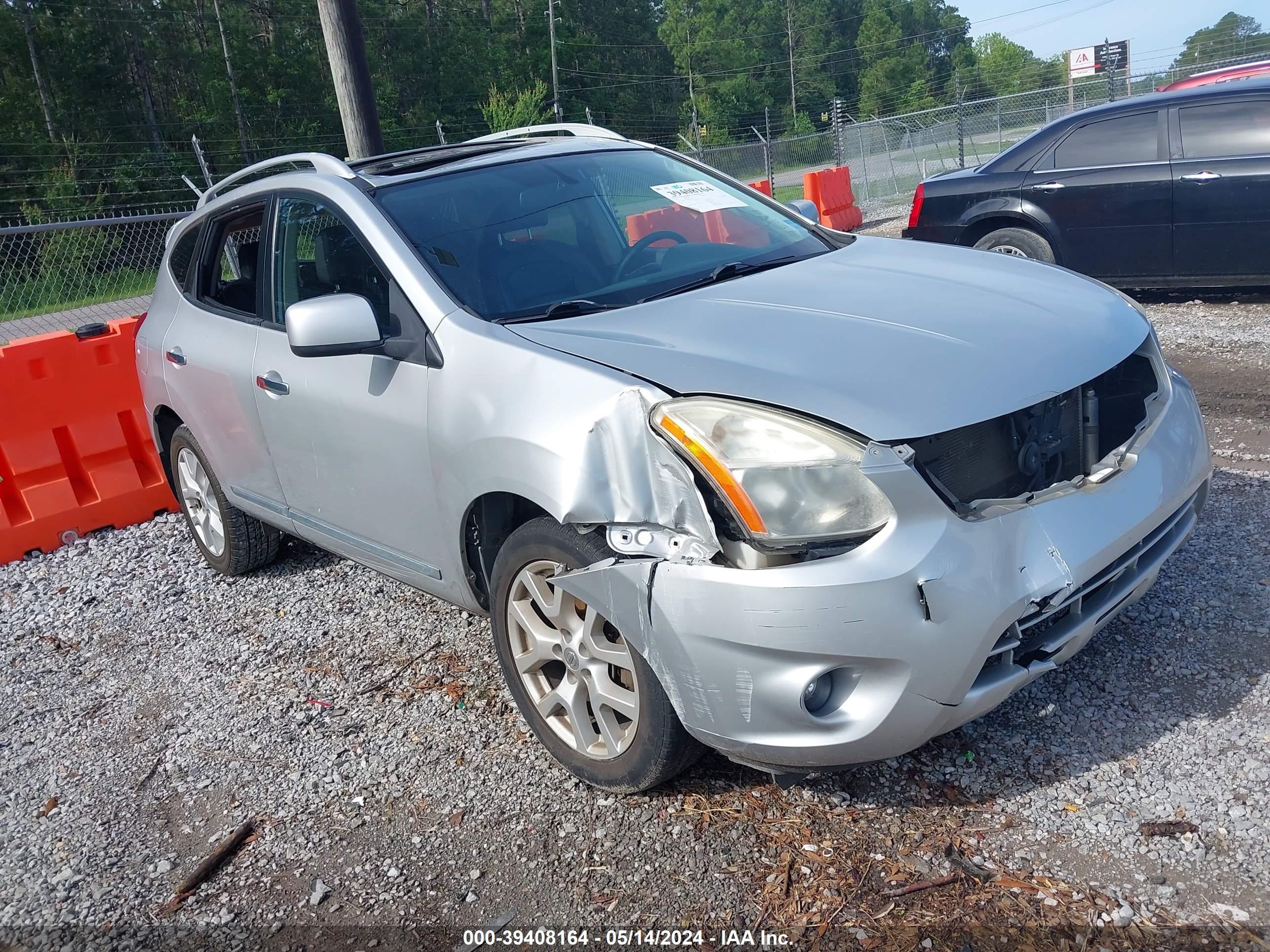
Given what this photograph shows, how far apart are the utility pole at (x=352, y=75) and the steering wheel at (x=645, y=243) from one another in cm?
468

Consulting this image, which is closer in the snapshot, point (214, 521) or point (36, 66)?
point (214, 521)

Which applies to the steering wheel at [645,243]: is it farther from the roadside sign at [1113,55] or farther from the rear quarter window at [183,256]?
the roadside sign at [1113,55]

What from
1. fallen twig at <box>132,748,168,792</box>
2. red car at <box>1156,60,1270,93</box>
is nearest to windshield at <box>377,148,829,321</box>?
fallen twig at <box>132,748,168,792</box>

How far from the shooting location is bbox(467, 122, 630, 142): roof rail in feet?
14.8

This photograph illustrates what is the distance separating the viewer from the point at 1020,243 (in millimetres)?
8336

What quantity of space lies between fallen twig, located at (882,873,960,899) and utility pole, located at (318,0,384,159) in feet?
22.3

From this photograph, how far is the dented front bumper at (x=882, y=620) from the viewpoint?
2311mm

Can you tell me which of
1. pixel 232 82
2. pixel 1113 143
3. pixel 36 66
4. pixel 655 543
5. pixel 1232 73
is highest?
pixel 36 66

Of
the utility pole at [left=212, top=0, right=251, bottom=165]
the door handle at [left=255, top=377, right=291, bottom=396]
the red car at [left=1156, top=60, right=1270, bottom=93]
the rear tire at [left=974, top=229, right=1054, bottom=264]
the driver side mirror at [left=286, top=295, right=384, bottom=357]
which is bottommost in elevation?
the rear tire at [left=974, top=229, right=1054, bottom=264]

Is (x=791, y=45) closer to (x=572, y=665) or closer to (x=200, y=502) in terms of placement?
(x=200, y=502)

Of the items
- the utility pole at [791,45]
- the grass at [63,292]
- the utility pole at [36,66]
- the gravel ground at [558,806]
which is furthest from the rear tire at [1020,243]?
the utility pole at [791,45]

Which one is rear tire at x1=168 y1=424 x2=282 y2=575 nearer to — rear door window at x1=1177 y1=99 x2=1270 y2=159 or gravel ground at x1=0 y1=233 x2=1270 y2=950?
gravel ground at x1=0 y1=233 x2=1270 y2=950

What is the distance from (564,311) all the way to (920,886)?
6.16 feet

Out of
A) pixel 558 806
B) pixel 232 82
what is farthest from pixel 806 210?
pixel 232 82
